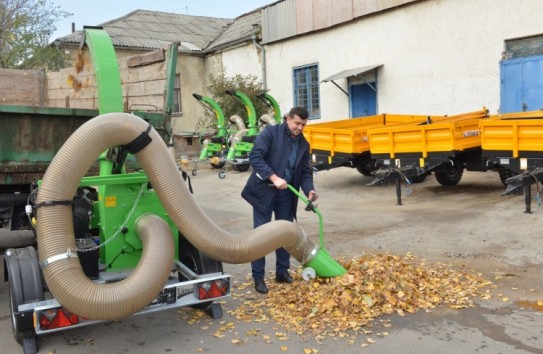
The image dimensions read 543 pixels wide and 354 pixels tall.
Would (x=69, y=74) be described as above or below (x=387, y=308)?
above

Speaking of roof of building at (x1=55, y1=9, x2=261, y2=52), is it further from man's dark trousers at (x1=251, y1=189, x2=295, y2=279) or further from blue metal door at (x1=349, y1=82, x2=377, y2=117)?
man's dark trousers at (x1=251, y1=189, x2=295, y2=279)

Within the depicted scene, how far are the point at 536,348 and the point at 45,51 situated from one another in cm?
2390

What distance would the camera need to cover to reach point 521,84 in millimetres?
13445

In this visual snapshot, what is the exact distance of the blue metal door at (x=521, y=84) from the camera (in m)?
13.2

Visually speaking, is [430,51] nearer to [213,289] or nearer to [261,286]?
[261,286]

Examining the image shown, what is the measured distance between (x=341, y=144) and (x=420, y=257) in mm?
5789

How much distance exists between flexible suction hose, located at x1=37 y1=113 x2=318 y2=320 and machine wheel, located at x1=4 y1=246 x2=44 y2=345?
0.49 m

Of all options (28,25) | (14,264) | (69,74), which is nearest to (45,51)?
(28,25)

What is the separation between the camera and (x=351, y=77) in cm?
1833

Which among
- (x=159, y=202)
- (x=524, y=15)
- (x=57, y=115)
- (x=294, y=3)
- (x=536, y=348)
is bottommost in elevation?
(x=536, y=348)

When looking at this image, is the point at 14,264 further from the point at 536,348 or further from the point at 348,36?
the point at 348,36

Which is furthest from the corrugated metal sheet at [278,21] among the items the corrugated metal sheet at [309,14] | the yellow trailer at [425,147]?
the yellow trailer at [425,147]

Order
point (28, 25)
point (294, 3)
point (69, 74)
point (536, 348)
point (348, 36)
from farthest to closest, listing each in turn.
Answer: point (28, 25)
point (294, 3)
point (348, 36)
point (69, 74)
point (536, 348)

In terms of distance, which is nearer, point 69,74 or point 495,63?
point 69,74
